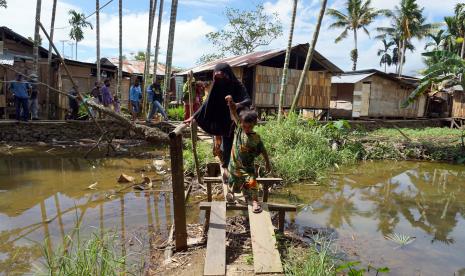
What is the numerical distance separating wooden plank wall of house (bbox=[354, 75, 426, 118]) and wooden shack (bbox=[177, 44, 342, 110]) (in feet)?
11.6

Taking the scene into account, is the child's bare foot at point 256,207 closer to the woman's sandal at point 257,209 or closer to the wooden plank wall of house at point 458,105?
the woman's sandal at point 257,209

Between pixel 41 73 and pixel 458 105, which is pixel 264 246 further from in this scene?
pixel 458 105

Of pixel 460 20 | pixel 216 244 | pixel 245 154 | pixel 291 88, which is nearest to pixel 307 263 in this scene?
pixel 216 244

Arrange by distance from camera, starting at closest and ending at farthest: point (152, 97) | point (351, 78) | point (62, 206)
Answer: point (62, 206) < point (152, 97) < point (351, 78)

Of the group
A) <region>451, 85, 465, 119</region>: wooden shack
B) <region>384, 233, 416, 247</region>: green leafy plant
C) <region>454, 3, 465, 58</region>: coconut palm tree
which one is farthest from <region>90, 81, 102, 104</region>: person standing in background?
<region>454, 3, 465, 58</region>: coconut palm tree

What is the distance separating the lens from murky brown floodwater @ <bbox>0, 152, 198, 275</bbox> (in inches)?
188

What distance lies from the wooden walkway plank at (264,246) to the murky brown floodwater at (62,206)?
1.53m

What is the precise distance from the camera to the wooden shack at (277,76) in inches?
645

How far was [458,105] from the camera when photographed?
23.8m

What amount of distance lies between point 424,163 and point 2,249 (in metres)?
12.1

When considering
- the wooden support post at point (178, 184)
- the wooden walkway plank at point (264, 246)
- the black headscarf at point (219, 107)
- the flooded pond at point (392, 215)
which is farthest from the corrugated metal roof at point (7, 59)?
the wooden walkway plank at point (264, 246)

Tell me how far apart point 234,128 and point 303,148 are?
4.60m

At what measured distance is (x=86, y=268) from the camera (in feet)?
9.73

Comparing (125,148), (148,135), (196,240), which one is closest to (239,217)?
(196,240)
